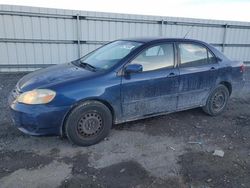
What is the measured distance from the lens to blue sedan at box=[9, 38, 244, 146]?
3.39 meters

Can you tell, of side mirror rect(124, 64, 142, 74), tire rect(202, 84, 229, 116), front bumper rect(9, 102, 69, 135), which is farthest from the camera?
tire rect(202, 84, 229, 116)

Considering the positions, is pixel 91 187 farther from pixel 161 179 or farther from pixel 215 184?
pixel 215 184

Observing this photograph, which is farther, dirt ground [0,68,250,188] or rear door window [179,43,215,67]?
rear door window [179,43,215,67]

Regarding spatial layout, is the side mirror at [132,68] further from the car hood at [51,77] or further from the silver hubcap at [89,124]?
the silver hubcap at [89,124]

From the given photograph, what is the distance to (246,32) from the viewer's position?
12055 millimetres

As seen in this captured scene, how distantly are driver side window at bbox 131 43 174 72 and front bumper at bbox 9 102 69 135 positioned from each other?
4.84 ft

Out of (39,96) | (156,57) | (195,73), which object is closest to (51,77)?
(39,96)

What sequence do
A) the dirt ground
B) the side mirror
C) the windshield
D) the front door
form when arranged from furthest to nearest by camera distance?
the windshield
the front door
the side mirror
the dirt ground

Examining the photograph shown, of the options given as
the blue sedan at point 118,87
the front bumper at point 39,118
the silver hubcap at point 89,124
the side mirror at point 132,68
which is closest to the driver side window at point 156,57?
the blue sedan at point 118,87

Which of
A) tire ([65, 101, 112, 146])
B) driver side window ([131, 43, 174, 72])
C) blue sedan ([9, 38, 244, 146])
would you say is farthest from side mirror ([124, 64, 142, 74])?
tire ([65, 101, 112, 146])

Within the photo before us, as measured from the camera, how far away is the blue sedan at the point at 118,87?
3.39m

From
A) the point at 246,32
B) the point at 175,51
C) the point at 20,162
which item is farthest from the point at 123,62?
the point at 246,32

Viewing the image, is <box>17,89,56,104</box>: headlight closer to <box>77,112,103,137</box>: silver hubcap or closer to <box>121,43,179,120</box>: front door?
<box>77,112,103,137</box>: silver hubcap

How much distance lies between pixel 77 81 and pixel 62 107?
0.44 m
